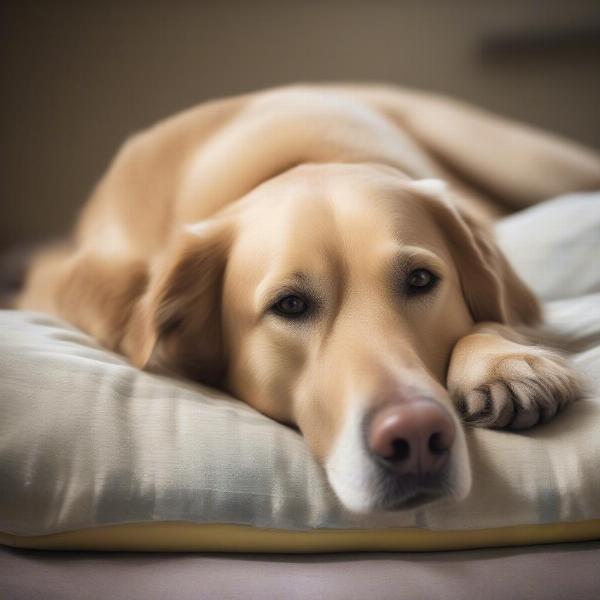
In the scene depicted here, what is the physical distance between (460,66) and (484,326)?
222 centimetres

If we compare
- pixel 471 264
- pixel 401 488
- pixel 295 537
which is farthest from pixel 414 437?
pixel 471 264

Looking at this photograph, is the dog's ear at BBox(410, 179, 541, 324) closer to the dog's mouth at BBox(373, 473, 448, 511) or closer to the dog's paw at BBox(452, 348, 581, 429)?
the dog's paw at BBox(452, 348, 581, 429)

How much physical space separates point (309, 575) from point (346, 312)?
448 millimetres

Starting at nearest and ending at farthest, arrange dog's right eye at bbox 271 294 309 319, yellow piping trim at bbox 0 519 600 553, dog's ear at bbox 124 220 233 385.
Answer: yellow piping trim at bbox 0 519 600 553
dog's right eye at bbox 271 294 309 319
dog's ear at bbox 124 220 233 385

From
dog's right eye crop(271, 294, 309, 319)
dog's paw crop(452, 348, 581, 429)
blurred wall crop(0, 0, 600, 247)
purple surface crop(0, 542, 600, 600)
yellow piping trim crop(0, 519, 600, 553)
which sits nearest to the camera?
purple surface crop(0, 542, 600, 600)

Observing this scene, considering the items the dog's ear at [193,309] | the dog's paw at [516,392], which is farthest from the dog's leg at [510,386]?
the dog's ear at [193,309]

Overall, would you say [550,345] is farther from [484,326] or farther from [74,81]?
[74,81]

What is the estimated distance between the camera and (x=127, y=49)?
2.97 meters

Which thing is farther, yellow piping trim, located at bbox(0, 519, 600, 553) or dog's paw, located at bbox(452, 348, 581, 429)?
dog's paw, located at bbox(452, 348, 581, 429)

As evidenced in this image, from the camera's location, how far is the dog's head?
0.98 meters

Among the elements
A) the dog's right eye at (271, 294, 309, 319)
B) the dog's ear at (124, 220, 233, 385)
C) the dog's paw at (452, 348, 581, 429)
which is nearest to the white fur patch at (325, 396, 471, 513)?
the dog's paw at (452, 348, 581, 429)

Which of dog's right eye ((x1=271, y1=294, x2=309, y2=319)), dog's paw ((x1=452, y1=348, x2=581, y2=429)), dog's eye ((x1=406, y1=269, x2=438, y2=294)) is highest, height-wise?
dog's eye ((x1=406, y1=269, x2=438, y2=294))

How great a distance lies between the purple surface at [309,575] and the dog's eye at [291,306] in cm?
43

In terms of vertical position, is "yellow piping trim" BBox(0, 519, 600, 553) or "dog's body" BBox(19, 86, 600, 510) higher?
"dog's body" BBox(19, 86, 600, 510)
